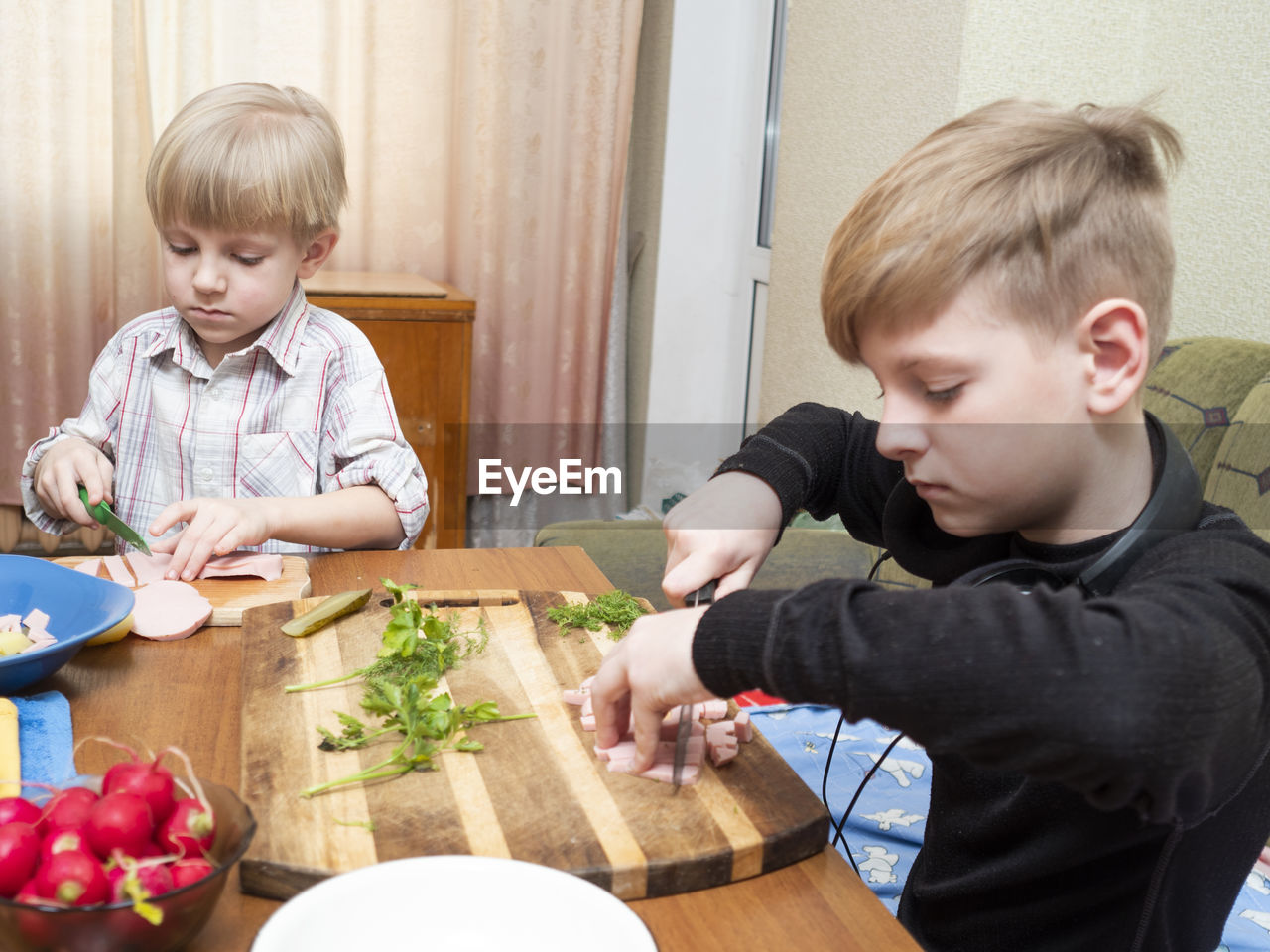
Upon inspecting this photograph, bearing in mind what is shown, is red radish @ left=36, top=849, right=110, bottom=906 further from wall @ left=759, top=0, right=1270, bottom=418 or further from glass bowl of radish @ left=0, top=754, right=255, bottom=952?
wall @ left=759, top=0, right=1270, bottom=418

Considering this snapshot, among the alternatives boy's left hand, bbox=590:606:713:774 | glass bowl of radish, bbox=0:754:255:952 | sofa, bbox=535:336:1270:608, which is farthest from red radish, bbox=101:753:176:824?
sofa, bbox=535:336:1270:608

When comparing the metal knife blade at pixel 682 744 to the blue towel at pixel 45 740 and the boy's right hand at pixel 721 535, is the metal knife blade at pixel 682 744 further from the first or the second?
the blue towel at pixel 45 740

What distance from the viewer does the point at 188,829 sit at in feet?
1.90

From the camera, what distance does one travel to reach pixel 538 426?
3.66m

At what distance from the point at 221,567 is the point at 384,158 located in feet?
8.09

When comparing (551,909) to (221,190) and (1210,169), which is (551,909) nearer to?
(221,190)

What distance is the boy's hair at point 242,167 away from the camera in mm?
1336

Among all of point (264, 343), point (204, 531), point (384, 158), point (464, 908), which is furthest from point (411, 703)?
point (384, 158)

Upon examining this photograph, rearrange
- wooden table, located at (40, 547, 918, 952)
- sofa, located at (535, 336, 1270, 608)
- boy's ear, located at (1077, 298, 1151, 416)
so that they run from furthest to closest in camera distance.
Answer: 1. sofa, located at (535, 336, 1270, 608)
2. boy's ear, located at (1077, 298, 1151, 416)
3. wooden table, located at (40, 547, 918, 952)

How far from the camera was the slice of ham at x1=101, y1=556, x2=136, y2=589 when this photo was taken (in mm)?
1122

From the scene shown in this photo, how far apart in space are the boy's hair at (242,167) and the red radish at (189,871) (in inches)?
38.1

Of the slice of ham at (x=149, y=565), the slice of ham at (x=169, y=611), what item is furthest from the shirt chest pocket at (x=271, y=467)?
the slice of ham at (x=169, y=611)

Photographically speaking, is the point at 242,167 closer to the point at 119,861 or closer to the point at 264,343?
the point at 264,343

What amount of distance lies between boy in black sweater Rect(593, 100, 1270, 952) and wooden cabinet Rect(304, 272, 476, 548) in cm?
207
